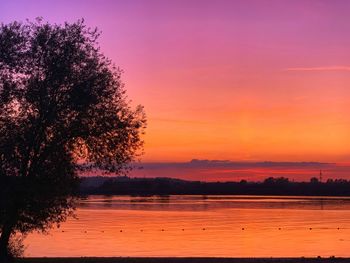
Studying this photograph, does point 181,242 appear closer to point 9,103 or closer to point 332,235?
point 332,235

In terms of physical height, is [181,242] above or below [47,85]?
below

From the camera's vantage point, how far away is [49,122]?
3112 cm

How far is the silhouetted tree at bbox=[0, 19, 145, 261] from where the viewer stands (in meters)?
30.8

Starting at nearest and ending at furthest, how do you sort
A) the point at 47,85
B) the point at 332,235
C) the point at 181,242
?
the point at 47,85, the point at 181,242, the point at 332,235

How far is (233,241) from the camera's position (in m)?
65.4

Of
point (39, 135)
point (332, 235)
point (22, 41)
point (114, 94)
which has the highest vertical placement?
point (22, 41)

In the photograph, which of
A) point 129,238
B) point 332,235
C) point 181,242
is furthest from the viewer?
point 332,235

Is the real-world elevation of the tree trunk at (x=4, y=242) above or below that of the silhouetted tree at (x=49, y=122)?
below

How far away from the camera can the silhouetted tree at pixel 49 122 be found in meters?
30.8

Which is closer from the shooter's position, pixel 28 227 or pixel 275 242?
pixel 28 227

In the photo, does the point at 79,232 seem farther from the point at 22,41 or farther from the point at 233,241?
the point at 22,41

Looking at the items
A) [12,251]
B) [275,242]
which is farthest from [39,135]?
[275,242]

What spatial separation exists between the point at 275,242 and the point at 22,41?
133ft

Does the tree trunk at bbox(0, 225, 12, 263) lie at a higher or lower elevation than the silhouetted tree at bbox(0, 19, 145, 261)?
lower
